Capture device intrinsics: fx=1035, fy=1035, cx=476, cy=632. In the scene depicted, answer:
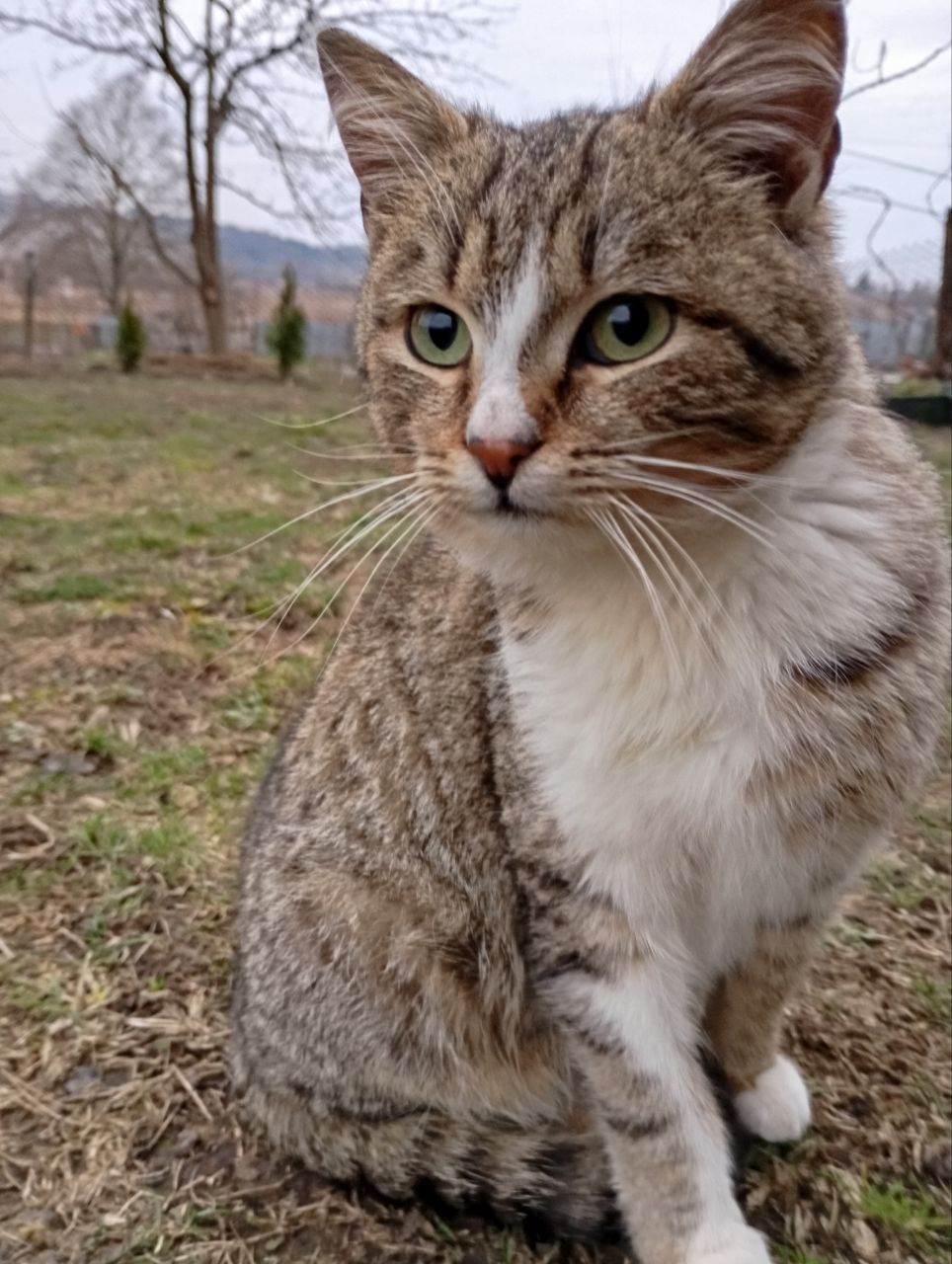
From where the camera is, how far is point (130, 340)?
1761 cm

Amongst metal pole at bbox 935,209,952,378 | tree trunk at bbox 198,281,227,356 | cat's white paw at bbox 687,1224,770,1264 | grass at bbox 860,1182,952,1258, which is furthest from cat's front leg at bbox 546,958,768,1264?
tree trunk at bbox 198,281,227,356

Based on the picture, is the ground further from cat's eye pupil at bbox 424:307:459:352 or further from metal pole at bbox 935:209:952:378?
metal pole at bbox 935:209:952:378

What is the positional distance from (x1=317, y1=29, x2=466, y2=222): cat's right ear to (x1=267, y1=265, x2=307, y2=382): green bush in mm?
16515

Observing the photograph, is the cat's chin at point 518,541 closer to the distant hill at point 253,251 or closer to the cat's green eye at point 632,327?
the cat's green eye at point 632,327

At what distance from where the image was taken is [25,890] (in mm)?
2664

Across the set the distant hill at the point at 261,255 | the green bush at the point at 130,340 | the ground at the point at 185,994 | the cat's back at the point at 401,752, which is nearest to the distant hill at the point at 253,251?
the distant hill at the point at 261,255

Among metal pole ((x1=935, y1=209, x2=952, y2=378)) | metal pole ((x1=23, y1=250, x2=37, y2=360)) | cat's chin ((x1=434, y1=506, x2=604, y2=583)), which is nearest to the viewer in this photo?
cat's chin ((x1=434, y1=506, x2=604, y2=583))

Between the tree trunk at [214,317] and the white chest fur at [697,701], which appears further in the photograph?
the tree trunk at [214,317]

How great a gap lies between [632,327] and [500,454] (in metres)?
0.26

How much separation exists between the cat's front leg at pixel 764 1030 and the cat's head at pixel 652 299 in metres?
0.96

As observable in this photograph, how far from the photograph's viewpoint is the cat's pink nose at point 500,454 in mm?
1419

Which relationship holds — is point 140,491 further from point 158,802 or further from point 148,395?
point 148,395

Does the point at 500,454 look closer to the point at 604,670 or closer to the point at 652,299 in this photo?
the point at 652,299

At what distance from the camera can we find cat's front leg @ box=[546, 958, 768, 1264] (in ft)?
5.67
